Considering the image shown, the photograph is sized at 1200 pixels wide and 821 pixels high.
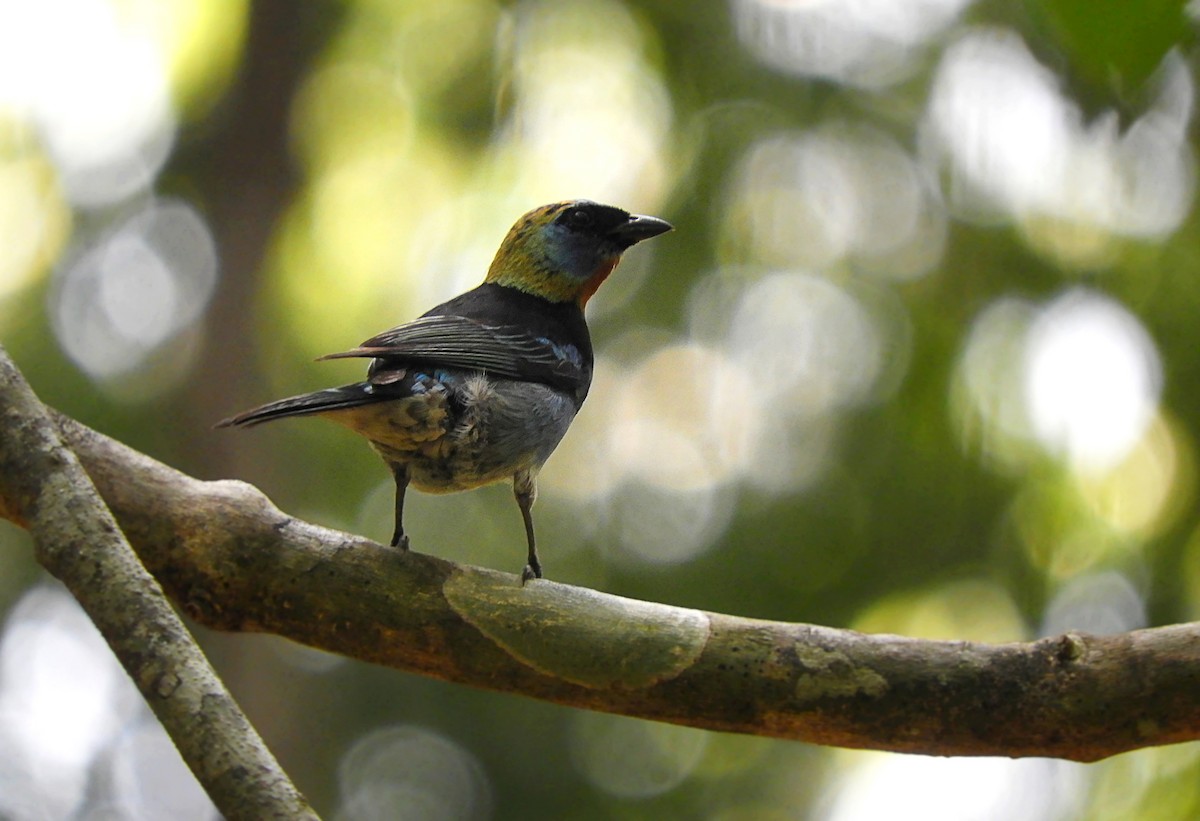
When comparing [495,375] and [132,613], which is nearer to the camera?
[132,613]

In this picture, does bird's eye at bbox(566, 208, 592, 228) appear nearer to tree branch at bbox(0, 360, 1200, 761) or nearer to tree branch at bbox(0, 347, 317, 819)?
tree branch at bbox(0, 360, 1200, 761)

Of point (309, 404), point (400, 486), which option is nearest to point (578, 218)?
point (400, 486)

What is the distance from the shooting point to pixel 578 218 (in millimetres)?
4453

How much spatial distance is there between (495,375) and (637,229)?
1.07 m

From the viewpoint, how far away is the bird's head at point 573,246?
4441 mm

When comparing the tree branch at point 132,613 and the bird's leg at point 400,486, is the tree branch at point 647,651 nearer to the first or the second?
the bird's leg at point 400,486

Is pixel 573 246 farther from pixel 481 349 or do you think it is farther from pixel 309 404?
→ pixel 309 404

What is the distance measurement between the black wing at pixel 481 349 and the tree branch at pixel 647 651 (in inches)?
27.1

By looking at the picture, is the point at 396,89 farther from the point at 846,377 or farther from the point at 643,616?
the point at 643,616

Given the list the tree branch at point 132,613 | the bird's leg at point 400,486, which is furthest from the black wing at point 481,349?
the tree branch at point 132,613

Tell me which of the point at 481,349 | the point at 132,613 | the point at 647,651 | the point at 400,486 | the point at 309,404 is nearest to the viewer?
the point at 132,613

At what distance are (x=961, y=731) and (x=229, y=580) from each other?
183 cm

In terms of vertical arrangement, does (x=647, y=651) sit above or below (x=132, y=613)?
below

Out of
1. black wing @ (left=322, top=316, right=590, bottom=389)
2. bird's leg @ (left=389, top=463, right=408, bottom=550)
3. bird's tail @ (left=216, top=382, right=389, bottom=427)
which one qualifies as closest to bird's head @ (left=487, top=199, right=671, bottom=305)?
black wing @ (left=322, top=316, right=590, bottom=389)
